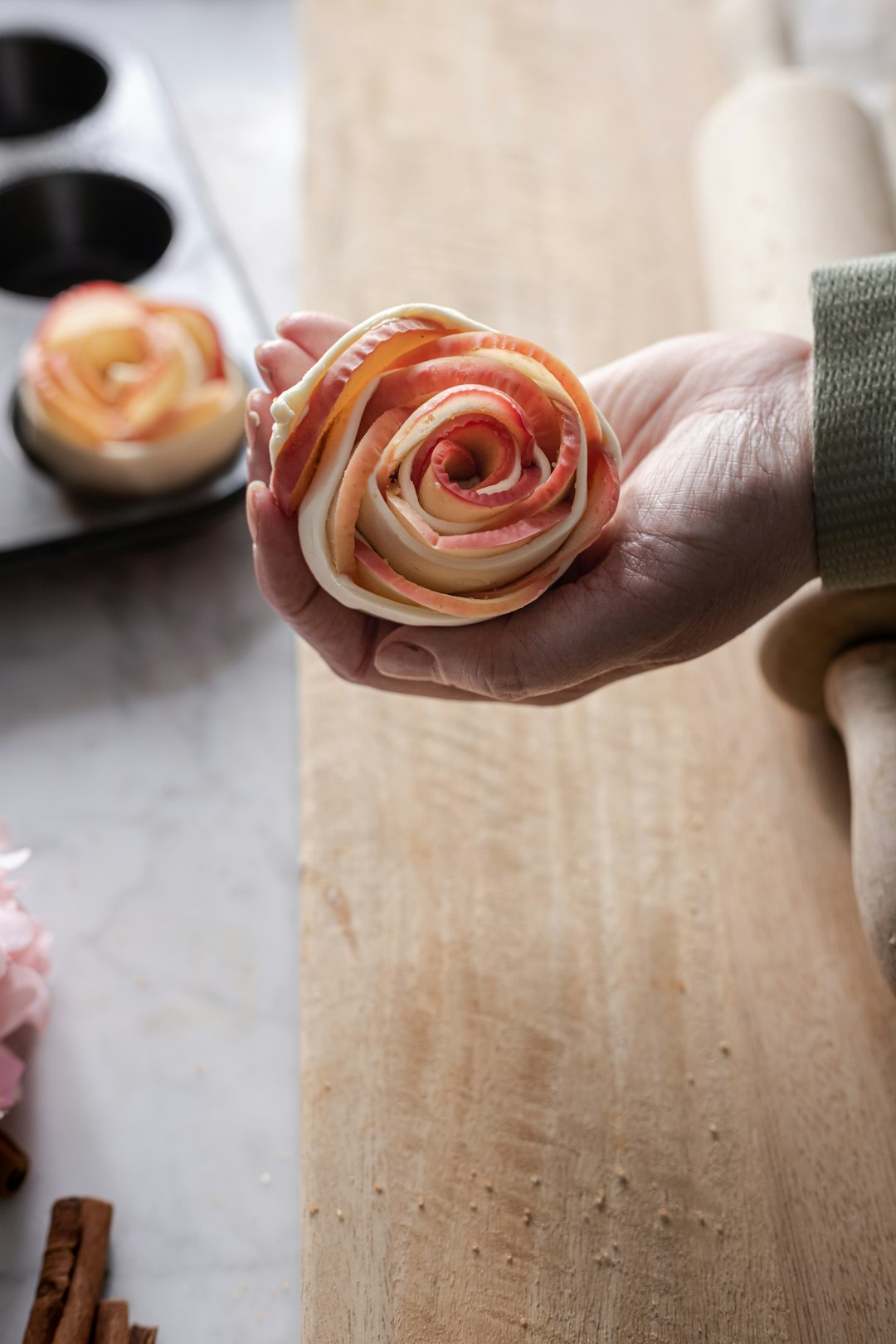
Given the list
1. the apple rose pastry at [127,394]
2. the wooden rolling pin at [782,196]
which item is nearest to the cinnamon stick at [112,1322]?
the apple rose pastry at [127,394]

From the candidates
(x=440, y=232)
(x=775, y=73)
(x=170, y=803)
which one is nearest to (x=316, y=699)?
(x=170, y=803)

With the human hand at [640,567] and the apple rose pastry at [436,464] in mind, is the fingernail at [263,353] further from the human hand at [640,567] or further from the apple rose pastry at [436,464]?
the apple rose pastry at [436,464]

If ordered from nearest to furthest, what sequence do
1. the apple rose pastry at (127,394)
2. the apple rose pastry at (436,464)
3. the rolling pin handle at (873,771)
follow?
the apple rose pastry at (436,464), the rolling pin handle at (873,771), the apple rose pastry at (127,394)

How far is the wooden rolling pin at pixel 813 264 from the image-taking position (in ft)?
3.06

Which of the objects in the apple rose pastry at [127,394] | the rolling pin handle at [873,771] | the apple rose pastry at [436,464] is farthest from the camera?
the apple rose pastry at [127,394]

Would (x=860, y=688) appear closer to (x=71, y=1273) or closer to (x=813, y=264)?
(x=813, y=264)

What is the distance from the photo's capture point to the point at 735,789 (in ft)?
3.62

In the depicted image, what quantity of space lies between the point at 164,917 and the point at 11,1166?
232 mm

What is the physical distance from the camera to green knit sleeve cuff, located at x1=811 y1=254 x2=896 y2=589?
89 cm

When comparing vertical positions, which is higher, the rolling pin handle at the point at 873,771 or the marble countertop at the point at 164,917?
the rolling pin handle at the point at 873,771

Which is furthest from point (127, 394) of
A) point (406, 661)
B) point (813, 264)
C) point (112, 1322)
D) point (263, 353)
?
point (112, 1322)

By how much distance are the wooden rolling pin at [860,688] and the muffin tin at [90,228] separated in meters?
0.57

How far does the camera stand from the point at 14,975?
2.97 feet

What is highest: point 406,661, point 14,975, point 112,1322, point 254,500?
point 254,500
